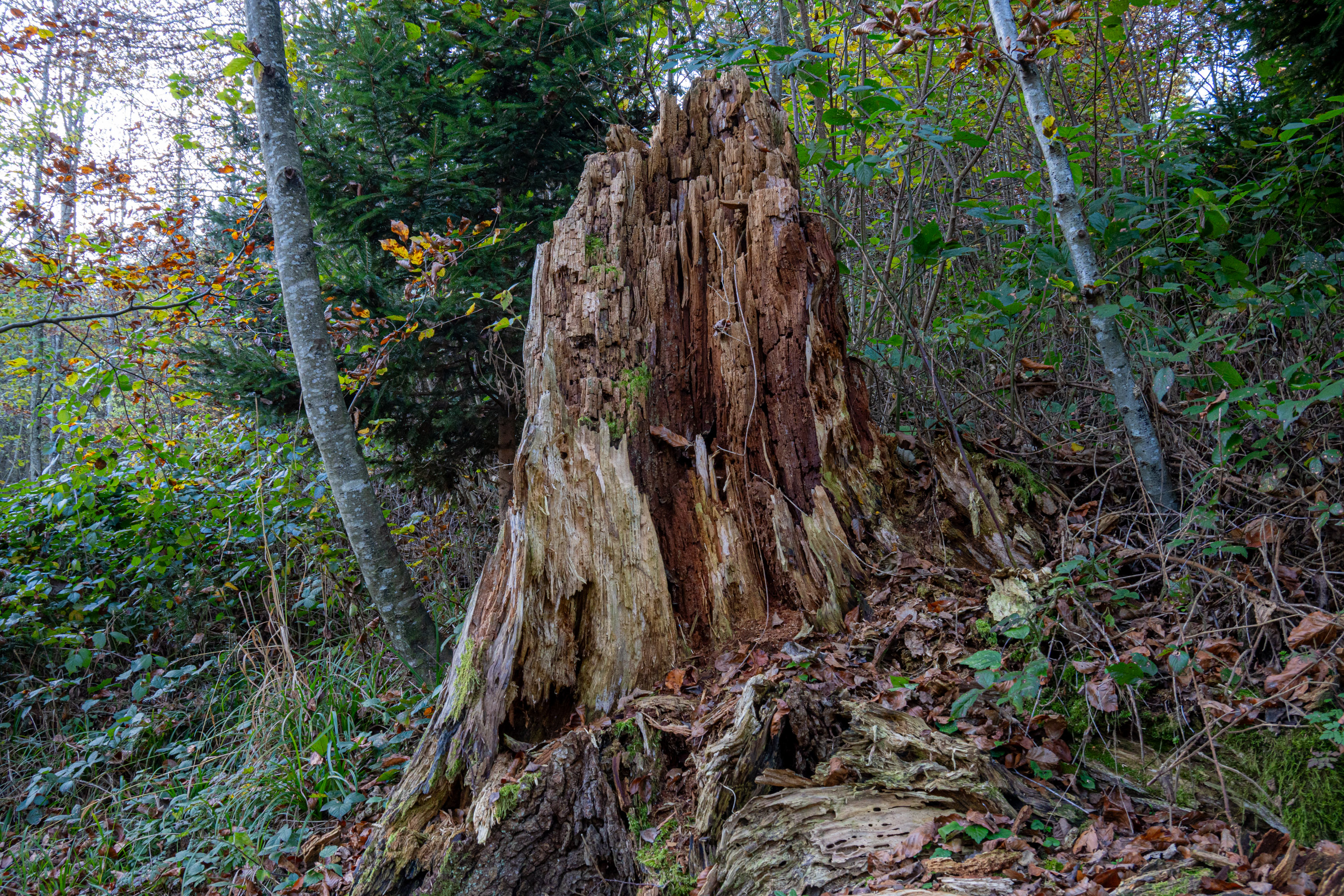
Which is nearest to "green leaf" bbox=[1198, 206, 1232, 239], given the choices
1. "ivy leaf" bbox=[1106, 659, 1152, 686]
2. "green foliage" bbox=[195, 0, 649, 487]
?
"ivy leaf" bbox=[1106, 659, 1152, 686]

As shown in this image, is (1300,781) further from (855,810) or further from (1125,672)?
(855,810)

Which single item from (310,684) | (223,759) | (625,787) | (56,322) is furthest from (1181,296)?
(56,322)

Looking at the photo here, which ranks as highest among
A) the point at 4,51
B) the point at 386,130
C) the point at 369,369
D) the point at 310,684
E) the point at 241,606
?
the point at 4,51

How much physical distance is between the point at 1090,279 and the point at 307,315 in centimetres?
464

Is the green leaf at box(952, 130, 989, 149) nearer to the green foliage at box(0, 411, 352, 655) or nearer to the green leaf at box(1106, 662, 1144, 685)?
the green leaf at box(1106, 662, 1144, 685)

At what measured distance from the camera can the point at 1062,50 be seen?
5.65 m

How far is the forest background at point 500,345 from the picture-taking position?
10.5 ft

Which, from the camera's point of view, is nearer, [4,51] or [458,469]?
[458,469]

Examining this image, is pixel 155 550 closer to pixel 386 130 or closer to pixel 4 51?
pixel 386 130

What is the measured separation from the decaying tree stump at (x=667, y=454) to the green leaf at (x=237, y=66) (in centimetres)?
214

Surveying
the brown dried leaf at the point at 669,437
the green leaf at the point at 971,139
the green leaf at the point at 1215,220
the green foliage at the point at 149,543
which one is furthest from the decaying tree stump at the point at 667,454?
the green foliage at the point at 149,543

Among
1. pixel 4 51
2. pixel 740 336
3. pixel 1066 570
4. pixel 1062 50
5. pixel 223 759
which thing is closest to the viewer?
pixel 1066 570

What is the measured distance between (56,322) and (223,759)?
3.08 metres

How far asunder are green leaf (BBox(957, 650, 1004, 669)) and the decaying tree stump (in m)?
0.86
